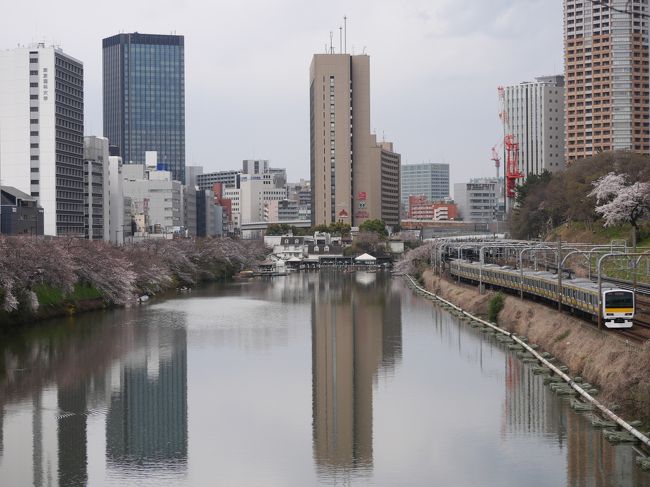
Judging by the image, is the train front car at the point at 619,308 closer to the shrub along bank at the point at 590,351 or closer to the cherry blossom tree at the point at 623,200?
the shrub along bank at the point at 590,351

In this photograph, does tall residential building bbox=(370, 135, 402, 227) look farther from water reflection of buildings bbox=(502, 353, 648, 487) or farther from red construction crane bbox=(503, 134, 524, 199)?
water reflection of buildings bbox=(502, 353, 648, 487)

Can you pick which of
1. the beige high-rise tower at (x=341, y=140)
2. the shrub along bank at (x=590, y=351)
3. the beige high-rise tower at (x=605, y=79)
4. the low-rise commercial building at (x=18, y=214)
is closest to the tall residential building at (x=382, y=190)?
the beige high-rise tower at (x=341, y=140)

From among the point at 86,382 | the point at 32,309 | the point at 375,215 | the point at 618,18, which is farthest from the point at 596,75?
the point at 86,382

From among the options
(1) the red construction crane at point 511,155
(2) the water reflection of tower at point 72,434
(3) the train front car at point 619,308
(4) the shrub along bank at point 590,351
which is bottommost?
(2) the water reflection of tower at point 72,434

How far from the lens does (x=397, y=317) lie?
51.9 m

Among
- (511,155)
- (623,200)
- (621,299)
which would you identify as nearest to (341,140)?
(511,155)

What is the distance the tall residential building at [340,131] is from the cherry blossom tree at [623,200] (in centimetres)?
8163

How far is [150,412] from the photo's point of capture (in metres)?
26.7

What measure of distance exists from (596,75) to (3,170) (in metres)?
71.5

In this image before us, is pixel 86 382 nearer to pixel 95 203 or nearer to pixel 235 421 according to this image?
pixel 235 421

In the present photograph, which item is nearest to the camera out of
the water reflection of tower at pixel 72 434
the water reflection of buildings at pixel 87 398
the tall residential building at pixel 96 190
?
the water reflection of tower at pixel 72 434

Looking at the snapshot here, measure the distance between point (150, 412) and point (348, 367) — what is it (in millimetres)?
9827

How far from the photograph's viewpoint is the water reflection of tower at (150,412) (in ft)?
72.0

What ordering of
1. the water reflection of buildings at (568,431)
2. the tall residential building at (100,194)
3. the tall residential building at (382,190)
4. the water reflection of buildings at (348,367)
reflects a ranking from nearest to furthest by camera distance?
the water reflection of buildings at (568,431) < the water reflection of buildings at (348,367) < the tall residential building at (100,194) < the tall residential building at (382,190)
